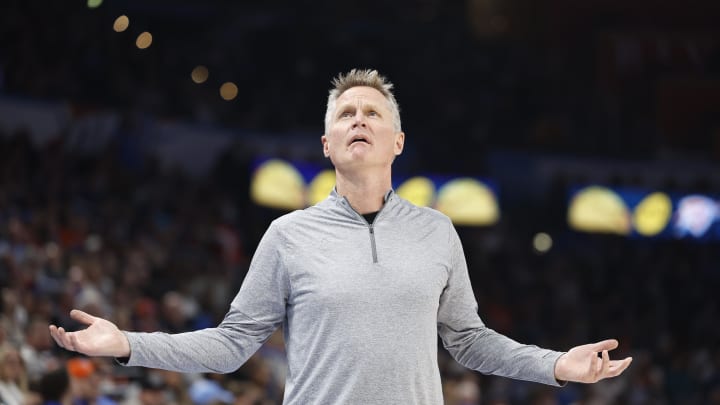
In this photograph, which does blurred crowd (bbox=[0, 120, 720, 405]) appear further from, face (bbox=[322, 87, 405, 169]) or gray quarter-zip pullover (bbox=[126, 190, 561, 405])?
face (bbox=[322, 87, 405, 169])

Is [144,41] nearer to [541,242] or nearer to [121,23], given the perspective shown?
[121,23]

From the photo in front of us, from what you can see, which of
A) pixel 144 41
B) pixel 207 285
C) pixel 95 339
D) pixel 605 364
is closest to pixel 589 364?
pixel 605 364

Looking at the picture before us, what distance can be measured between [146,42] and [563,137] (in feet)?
20.1

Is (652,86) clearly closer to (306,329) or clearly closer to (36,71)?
(36,71)

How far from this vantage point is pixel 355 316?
2635 mm

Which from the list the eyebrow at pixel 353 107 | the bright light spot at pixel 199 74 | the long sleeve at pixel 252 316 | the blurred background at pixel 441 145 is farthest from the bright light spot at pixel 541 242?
the long sleeve at pixel 252 316

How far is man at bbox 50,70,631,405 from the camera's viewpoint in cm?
262

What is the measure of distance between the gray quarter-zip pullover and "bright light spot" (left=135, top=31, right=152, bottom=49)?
12.1 m

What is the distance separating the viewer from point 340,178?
288 centimetres

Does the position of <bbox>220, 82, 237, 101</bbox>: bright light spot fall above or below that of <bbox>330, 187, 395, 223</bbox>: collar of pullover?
above

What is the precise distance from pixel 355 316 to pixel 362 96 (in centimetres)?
62

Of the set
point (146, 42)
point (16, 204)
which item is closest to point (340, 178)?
point (16, 204)

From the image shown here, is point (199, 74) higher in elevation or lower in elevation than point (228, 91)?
higher

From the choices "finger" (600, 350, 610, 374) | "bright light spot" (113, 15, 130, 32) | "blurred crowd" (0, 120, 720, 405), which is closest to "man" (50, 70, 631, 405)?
"finger" (600, 350, 610, 374)
